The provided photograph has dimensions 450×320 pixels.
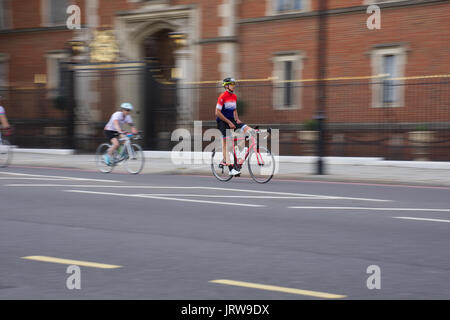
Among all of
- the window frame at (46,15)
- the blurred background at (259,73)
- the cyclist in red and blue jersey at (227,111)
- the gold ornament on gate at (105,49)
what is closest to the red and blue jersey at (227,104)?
the cyclist in red and blue jersey at (227,111)

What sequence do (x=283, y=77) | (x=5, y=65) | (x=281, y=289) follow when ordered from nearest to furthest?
(x=281, y=289)
(x=283, y=77)
(x=5, y=65)

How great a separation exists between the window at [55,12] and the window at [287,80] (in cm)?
1028

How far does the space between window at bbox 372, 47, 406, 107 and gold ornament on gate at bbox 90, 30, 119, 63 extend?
30.3 feet

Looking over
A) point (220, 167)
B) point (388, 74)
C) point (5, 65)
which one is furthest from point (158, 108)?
point (5, 65)

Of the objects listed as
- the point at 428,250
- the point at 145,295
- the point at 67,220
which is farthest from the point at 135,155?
the point at 145,295

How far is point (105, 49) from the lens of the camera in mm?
25047

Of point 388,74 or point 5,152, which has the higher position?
point 388,74

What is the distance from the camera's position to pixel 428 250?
6844mm

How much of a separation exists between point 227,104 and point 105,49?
12639 millimetres

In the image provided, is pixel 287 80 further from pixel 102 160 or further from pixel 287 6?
pixel 102 160

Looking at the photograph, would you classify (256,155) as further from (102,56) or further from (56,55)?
(56,55)

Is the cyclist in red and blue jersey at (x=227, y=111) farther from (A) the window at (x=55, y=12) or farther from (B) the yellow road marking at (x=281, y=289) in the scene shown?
(A) the window at (x=55, y=12)

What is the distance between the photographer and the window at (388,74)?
20562mm
